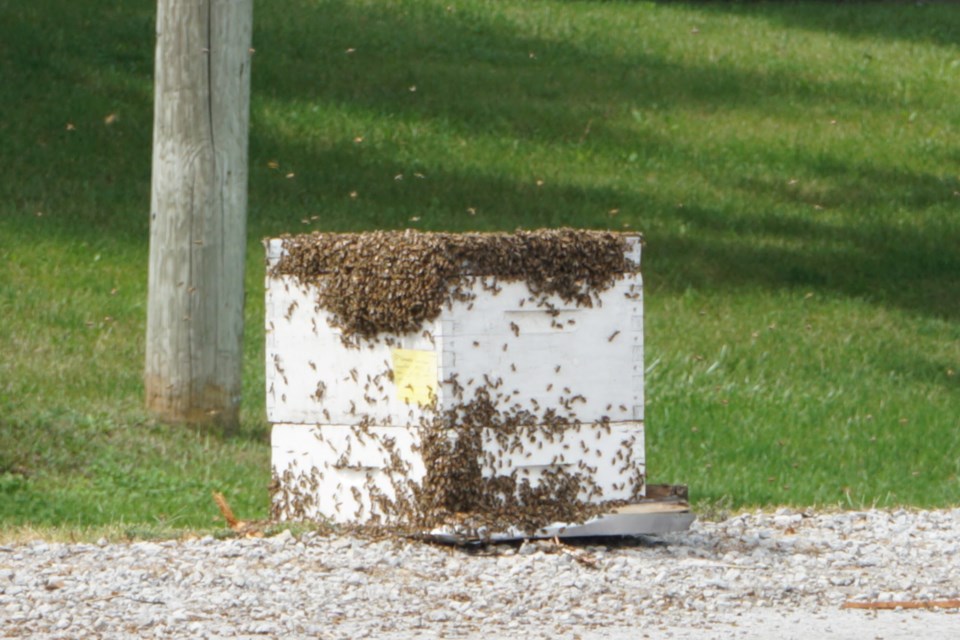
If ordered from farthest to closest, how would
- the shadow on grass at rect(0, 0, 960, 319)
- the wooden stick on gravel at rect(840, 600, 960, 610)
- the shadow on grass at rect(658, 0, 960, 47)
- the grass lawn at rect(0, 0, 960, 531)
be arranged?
1. the shadow on grass at rect(658, 0, 960, 47)
2. the shadow on grass at rect(0, 0, 960, 319)
3. the grass lawn at rect(0, 0, 960, 531)
4. the wooden stick on gravel at rect(840, 600, 960, 610)

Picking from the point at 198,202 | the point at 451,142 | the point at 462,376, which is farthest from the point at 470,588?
the point at 451,142

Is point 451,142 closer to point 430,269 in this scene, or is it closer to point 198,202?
point 198,202

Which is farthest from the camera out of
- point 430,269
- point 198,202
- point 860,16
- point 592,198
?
point 860,16

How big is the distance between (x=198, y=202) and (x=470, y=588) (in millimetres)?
3890

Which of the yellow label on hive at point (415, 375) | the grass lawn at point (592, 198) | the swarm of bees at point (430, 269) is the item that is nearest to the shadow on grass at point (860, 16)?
the grass lawn at point (592, 198)

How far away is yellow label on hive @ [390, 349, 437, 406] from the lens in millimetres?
6410

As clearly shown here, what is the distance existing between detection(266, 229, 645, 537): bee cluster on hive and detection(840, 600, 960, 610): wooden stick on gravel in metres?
1.19

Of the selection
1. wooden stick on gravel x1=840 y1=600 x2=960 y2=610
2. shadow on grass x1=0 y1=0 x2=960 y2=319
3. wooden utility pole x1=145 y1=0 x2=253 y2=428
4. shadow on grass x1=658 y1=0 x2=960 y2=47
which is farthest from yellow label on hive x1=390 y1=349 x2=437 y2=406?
shadow on grass x1=658 y1=0 x2=960 y2=47

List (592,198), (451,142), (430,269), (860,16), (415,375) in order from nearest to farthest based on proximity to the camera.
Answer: (430,269)
(415,375)
(592,198)
(451,142)
(860,16)

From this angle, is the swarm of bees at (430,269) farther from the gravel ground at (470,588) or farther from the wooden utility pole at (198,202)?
the wooden utility pole at (198,202)

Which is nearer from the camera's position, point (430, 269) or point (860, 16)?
point (430, 269)

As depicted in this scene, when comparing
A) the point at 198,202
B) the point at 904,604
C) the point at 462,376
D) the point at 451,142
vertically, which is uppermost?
the point at 451,142

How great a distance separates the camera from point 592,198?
16.7 metres

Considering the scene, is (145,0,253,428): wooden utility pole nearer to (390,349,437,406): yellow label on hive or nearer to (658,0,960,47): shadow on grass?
(390,349,437,406): yellow label on hive
